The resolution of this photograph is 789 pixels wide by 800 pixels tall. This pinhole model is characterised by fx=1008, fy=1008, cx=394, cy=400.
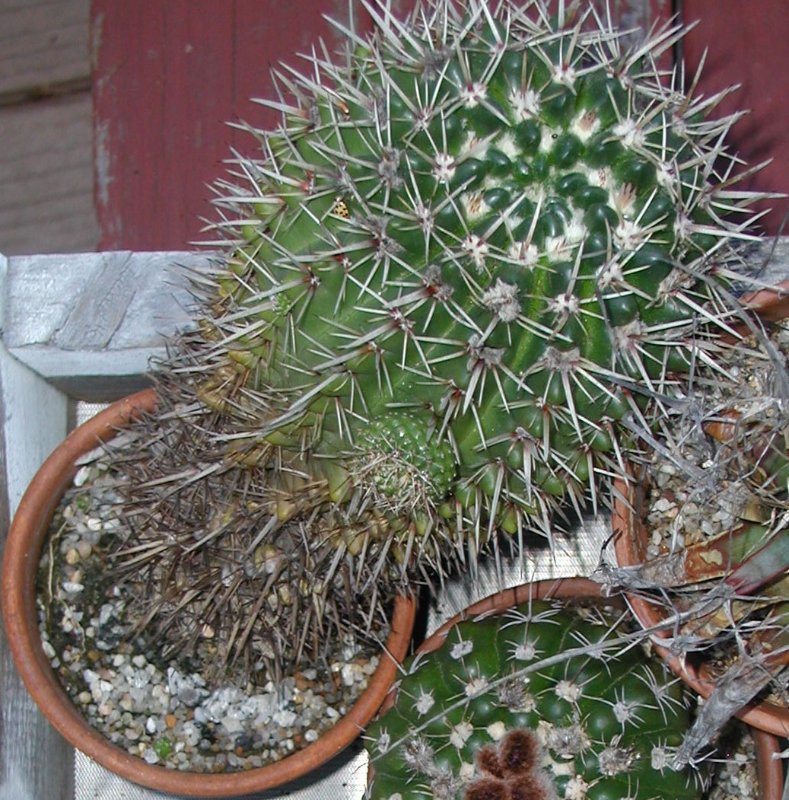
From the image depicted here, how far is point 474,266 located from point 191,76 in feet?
2.56

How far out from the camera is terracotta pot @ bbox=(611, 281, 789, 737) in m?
0.88

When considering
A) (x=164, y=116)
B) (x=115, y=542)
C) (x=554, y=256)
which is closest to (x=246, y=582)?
(x=115, y=542)

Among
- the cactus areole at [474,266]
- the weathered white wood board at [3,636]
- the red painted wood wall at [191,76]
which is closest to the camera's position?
the cactus areole at [474,266]

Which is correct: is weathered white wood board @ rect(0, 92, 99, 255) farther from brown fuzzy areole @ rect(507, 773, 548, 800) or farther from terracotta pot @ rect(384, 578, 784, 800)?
brown fuzzy areole @ rect(507, 773, 548, 800)

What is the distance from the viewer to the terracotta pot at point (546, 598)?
96cm

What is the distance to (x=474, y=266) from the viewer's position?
2.25 ft

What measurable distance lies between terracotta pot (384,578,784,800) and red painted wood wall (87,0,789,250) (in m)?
0.61

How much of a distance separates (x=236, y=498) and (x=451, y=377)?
0.27 metres

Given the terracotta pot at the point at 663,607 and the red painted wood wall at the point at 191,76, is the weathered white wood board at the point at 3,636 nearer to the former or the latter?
the red painted wood wall at the point at 191,76

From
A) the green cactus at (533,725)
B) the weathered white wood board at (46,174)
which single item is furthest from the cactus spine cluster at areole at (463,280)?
the weathered white wood board at (46,174)

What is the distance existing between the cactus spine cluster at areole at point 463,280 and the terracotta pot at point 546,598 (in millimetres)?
176

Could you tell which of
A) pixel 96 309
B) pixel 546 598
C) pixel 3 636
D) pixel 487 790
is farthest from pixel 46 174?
pixel 487 790

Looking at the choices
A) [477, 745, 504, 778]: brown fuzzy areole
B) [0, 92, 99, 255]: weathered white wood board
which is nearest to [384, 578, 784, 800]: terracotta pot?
[477, 745, 504, 778]: brown fuzzy areole

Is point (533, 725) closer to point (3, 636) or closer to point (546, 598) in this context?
point (546, 598)
